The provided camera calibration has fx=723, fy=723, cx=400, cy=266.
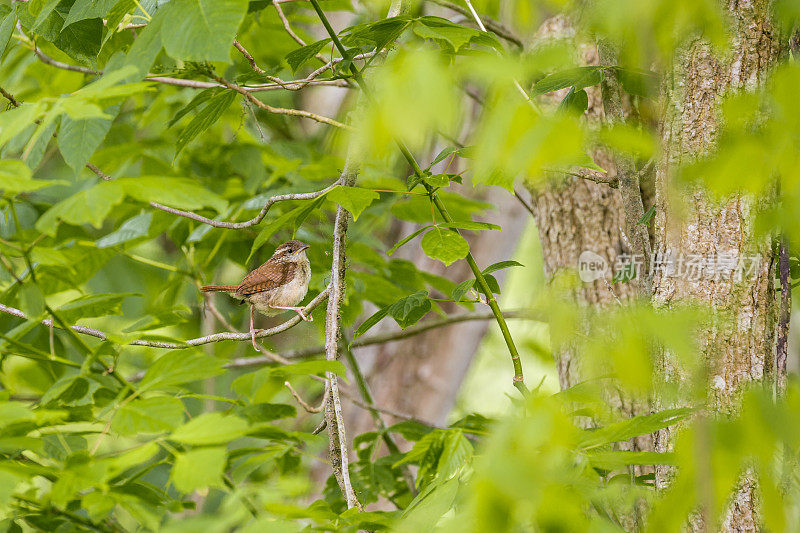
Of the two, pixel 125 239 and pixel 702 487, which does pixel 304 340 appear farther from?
pixel 702 487

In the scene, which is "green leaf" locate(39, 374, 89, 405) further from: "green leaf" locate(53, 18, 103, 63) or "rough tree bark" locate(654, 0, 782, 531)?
"rough tree bark" locate(654, 0, 782, 531)

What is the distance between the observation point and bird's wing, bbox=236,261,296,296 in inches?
127

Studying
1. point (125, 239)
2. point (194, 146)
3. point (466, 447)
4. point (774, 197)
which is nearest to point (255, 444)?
point (125, 239)

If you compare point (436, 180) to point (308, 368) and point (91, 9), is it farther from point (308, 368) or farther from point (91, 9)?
point (91, 9)

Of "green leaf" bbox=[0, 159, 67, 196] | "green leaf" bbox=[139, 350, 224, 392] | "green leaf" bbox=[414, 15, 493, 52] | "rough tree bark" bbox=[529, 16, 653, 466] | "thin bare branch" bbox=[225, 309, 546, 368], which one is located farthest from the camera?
"thin bare branch" bbox=[225, 309, 546, 368]

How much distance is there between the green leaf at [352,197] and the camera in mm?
2082

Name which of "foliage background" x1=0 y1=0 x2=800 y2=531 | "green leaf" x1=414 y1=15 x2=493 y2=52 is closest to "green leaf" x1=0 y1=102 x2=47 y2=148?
"foliage background" x1=0 y1=0 x2=800 y2=531

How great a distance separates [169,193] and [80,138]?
0.47 meters

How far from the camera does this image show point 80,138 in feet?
5.92

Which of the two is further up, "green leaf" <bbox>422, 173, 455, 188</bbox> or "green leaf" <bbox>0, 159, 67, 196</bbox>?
"green leaf" <bbox>422, 173, 455, 188</bbox>

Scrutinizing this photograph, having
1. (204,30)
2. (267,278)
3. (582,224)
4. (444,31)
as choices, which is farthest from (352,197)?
(582,224)

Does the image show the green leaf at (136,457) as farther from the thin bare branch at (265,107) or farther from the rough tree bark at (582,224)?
the rough tree bark at (582,224)

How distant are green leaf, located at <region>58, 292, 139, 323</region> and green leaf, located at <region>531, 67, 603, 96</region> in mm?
Result: 1307

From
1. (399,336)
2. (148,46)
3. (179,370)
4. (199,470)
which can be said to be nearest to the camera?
(199,470)
